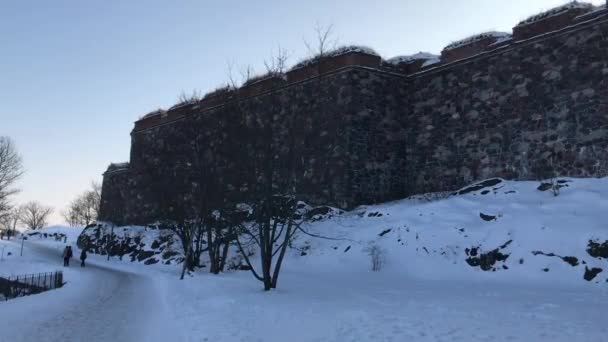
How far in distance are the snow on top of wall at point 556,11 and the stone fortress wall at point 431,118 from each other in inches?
2.0

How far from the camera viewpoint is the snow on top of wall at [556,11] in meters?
16.7

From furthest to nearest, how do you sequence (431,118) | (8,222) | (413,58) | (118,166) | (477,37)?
(8,222) < (118,166) < (413,58) < (431,118) < (477,37)

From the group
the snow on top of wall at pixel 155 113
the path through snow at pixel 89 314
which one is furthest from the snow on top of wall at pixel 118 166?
the path through snow at pixel 89 314

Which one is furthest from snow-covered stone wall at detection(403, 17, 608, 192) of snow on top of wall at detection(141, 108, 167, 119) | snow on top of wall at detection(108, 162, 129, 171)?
snow on top of wall at detection(108, 162, 129, 171)

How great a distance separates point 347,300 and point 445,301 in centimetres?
210

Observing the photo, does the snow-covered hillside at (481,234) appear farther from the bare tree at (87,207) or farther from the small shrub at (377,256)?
the bare tree at (87,207)

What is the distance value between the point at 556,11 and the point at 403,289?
11708 mm

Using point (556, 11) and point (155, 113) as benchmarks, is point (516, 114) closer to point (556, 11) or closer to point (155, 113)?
point (556, 11)

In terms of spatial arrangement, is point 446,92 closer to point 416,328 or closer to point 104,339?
point 416,328

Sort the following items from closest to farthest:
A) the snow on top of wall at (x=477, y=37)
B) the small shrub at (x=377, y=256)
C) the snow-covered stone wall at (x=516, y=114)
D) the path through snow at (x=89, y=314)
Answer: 1. the path through snow at (x=89, y=314)
2. the small shrub at (x=377, y=256)
3. the snow-covered stone wall at (x=516, y=114)
4. the snow on top of wall at (x=477, y=37)

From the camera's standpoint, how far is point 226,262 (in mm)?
20516

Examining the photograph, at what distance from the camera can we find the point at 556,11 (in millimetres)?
17141

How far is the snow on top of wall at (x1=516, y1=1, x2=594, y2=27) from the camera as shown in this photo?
16672 mm

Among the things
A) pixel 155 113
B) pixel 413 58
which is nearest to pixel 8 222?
pixel 155 113
